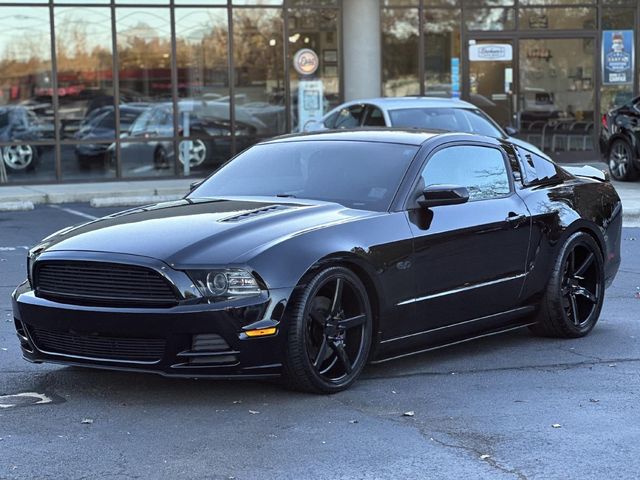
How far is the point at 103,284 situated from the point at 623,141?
15156 mm

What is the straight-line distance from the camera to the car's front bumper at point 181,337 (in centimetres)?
596

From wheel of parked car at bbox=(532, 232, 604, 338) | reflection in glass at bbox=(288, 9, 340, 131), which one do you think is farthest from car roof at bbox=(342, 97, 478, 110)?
wheel of parked car at bbox=(532, 232, 604, 338)

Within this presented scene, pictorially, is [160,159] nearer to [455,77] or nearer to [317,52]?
[317,52]

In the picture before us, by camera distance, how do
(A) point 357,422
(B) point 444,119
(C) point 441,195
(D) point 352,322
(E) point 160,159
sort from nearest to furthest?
(A) point 357,422
(D) point 352,322
(C) point 441,195
(B) point 444,119
(E) point 160,159

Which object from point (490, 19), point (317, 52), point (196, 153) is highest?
point (490, 19)

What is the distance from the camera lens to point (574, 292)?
26.6ft

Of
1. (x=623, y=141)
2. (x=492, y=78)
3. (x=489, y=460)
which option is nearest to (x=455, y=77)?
(x=492, y=78)

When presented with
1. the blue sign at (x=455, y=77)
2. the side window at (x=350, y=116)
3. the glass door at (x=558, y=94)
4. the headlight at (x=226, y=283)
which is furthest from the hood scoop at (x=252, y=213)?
the glass door at (x=558, y=94)

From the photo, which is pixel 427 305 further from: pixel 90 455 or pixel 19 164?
pixel 19 164

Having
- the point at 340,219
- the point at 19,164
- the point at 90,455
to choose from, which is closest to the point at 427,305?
the point at 340,219

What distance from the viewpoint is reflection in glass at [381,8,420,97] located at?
22.8 metres

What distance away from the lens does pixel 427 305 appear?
6.95 m

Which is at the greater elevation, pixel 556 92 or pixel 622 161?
pixel 556 92

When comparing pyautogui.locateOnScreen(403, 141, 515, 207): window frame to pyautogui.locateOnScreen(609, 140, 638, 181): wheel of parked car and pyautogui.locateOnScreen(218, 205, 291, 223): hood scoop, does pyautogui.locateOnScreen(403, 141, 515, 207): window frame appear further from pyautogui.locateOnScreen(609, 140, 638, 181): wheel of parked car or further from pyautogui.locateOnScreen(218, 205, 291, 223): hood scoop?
pyautogui.locateOnScreen(609, 140, 638, 181): wheel of parked car
